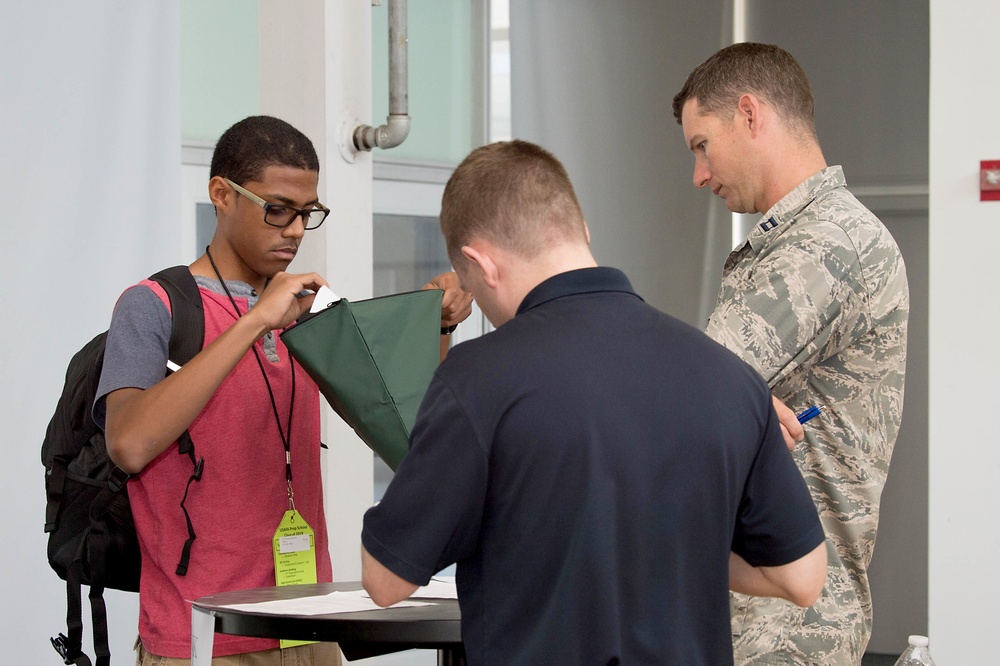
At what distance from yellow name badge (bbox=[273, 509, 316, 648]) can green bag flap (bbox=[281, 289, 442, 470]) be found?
230 millimetres

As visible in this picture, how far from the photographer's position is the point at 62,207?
304cm

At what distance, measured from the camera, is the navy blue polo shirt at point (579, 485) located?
1104mm

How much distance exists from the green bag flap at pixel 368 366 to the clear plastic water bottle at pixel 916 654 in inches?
54.7

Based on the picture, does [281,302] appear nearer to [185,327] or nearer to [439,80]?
[185,327]

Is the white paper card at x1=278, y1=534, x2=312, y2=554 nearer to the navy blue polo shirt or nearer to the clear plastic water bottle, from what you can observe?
the navy blue polo shirt

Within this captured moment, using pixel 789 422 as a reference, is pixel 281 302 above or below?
above

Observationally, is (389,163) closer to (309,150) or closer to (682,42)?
(682,42)

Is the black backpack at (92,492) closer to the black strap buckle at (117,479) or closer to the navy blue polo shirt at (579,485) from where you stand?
the black strap buckle at (117,479)

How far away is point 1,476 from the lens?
292cm

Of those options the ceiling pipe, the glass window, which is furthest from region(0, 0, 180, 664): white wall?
the glass window

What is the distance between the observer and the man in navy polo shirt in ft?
3.63
